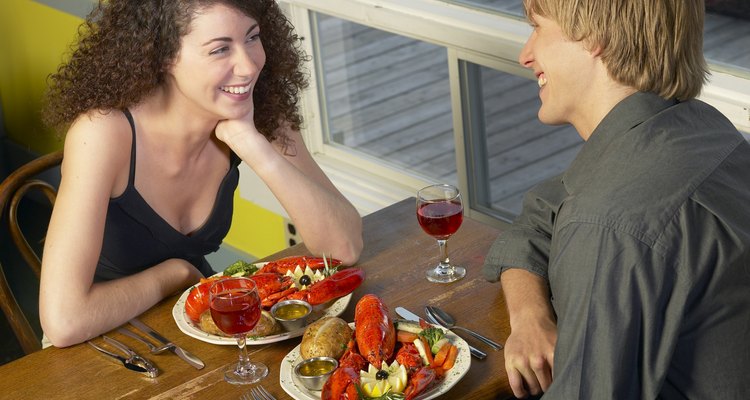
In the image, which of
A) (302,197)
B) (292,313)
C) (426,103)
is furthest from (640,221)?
(426,103)

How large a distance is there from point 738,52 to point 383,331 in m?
1.06

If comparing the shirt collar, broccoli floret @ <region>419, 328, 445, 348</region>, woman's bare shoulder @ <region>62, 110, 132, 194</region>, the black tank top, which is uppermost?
the shirt collar

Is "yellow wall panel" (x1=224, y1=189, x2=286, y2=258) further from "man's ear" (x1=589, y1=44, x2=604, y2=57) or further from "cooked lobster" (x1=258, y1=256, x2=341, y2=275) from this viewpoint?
"man's ear" (x1=589, y1=44, x2=604, y2=57)

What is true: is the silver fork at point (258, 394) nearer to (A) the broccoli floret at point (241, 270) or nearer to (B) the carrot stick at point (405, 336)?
(B) the carrot stick at point (405, 336)

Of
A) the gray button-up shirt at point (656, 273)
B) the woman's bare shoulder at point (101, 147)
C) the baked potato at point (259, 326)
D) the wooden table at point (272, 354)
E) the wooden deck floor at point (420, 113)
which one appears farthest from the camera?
the wooden deck floor at point (420, 113)

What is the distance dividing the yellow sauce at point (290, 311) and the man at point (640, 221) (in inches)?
13.5

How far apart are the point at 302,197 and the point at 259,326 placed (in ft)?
1.38

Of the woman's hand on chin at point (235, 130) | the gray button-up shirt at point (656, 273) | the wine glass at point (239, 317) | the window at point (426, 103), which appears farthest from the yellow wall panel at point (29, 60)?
the gray button-up shirt at point (656, 273)

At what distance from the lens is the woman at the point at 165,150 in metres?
1.83

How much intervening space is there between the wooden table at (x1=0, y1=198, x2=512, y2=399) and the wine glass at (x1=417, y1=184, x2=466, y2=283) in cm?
2

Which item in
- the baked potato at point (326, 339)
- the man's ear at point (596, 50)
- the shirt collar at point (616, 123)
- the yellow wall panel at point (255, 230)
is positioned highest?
the man's ear at point (596, 50)

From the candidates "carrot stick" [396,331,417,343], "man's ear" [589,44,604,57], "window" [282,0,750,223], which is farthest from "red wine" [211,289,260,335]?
"window" [282,0,750,223]

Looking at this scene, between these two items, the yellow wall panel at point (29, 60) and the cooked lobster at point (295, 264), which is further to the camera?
the yellow wall panel at point (29, 60)

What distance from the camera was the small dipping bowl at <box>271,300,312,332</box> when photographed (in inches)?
66.1
